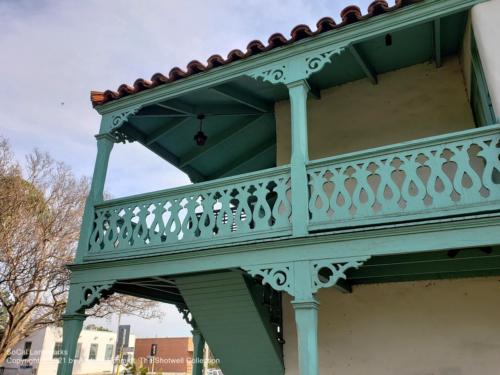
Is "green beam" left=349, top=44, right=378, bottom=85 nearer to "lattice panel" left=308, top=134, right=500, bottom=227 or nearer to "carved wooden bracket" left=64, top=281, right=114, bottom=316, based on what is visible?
"lattice panel" left=308, top=134, right=500, bottom=227

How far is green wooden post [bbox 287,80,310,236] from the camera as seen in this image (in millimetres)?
4785

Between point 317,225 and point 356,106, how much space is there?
3.13m

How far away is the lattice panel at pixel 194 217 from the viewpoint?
16.8 ft

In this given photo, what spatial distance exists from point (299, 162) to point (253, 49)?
73.7 inches

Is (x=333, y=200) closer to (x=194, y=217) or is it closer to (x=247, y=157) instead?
(x=194, y=217)

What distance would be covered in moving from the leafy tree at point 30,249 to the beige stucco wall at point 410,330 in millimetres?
16383

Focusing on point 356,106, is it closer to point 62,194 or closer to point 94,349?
point 62,194

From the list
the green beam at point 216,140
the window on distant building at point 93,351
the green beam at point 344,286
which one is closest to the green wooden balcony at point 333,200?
the green beam at point 344,286

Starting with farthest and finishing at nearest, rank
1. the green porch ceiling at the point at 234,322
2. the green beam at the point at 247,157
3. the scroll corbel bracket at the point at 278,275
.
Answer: the green beam at the point at 247,157 < the green porch ceiling at the point at 234,322 < the scroll corbel bracket at the point at 278,275

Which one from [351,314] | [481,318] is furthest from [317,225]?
[481,318]

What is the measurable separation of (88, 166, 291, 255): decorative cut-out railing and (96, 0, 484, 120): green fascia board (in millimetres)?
1604

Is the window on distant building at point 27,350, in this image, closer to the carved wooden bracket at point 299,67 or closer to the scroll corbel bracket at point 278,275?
the scroll corbel bracket at point 278,275

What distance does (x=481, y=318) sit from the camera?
17.1 feet

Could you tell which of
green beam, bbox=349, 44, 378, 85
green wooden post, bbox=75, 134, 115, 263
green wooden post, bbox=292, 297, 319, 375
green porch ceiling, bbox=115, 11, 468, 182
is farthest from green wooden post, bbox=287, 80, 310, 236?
green wooden post, bbox=75, 134, 115, 263
